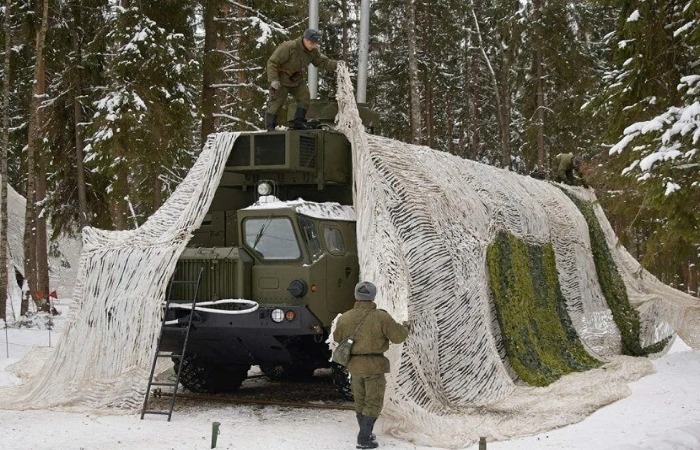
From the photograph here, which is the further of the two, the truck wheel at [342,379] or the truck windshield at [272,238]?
the truck windshield at [272,238]

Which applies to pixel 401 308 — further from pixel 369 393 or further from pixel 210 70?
pixel 210 70

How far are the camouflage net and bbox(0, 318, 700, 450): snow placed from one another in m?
0.39

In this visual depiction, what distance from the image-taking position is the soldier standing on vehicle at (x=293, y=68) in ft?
35.7

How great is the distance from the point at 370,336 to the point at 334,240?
2.49 meters

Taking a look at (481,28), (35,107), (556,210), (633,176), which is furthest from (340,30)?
(633,176)

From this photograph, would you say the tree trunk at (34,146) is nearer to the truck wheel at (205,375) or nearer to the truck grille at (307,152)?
the truck wheel at (205,375)

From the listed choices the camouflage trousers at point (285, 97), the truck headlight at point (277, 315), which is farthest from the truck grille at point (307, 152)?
the truck headlight at point (277, 315)

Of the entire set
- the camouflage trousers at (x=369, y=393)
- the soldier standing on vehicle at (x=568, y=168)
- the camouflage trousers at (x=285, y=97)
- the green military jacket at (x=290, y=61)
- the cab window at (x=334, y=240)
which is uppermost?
the green military jacket at (x=290, y=61)

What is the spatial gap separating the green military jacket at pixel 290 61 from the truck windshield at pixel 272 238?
2.18 metres

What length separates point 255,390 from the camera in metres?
11.5

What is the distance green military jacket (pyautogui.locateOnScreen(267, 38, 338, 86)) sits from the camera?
11.0m

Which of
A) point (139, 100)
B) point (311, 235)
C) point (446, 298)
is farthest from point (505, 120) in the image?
point (311, 235)

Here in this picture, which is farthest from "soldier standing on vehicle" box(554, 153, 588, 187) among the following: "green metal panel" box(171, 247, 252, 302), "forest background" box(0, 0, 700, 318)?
"green metal panel" box(171, 247, 252, 302)

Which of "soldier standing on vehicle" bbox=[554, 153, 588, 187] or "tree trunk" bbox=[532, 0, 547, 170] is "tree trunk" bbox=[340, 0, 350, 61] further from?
"soldier standing on vehicle" bbox=[554, 153, 588, 187]
